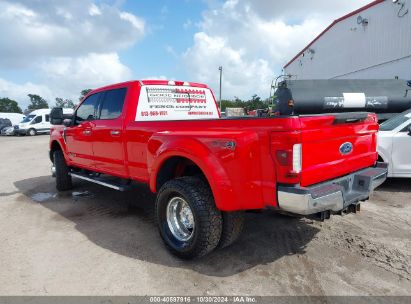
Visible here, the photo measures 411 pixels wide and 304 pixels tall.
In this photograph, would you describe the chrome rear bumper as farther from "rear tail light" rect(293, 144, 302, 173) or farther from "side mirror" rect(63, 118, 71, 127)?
"side mirror" rect(63, 118, 71, 127)

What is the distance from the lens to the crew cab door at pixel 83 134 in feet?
17.9

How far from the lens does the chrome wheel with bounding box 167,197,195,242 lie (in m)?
3.72

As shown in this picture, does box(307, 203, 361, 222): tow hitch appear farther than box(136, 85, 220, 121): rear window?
No

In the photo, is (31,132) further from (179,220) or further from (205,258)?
(205,258)

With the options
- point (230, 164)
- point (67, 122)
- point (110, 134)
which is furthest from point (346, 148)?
point (67, 122)

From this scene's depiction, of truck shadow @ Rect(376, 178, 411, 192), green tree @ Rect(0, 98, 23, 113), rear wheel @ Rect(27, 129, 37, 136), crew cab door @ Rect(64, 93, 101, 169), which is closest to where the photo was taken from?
crew cab door @ Rect(64, 93, 101, 169)

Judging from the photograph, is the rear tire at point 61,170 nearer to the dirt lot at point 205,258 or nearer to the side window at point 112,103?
the dirt lot at point 205,258

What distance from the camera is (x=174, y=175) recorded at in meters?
3.98

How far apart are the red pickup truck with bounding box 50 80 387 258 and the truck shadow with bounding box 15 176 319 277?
0.85 feet

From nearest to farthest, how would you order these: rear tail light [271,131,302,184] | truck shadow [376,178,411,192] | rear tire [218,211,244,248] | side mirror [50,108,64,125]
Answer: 1. rear tail light [271,131,302,184]
2. rear tire [218,211,244,248]
3. side mirror [50,108,64,125]
4. truck shadow [376,178,411,192]

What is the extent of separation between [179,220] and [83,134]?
272cm

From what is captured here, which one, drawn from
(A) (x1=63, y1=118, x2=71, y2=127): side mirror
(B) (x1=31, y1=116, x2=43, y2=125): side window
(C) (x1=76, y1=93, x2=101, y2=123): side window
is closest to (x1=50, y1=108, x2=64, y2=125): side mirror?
(A) (x1=63, y1=118, x2=71, y2=127): side mirror

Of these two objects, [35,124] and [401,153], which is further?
[35,124]

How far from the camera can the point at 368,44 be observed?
16.6 meters
